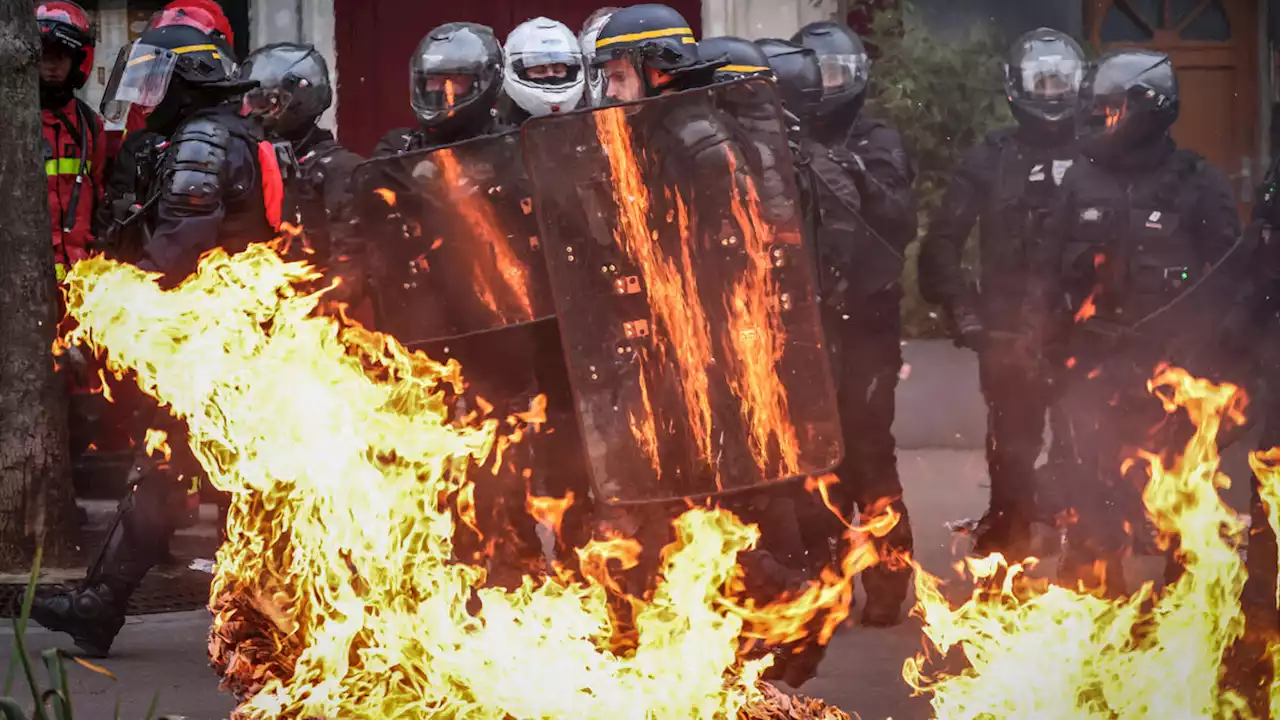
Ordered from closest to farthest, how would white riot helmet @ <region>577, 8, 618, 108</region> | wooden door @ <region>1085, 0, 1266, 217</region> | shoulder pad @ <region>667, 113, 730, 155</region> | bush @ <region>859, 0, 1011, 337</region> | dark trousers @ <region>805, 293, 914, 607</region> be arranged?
shoulder pad @ <region>667, 113, 730, 155</region> < dark trousers @ <region>805, 293, 914, 607</region> < white riot helmet @ <region>577, 8, 618, 108</region> < bush @ <region>859, 0, 1011, 337</region> < wooden door @ <region>1085, 0, 1266, 217</region>

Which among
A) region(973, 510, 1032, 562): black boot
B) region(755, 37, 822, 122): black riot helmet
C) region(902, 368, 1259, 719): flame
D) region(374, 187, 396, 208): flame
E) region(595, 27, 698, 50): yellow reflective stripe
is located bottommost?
region(973, 510, 1032, 562): black boot

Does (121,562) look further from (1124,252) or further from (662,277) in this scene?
(1124,252)

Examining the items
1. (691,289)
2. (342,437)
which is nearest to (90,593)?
(342,437)

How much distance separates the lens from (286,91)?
23.8ft

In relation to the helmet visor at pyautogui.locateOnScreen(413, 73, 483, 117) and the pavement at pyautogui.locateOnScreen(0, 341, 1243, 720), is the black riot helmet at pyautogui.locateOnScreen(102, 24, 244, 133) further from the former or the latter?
the pavement at pyautogui.locateOnScreen(0, 341, 1243, 720)

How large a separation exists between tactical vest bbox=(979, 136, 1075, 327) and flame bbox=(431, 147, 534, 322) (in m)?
2.34

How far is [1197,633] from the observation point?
4141 mm

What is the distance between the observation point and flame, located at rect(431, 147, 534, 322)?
17.7 feet

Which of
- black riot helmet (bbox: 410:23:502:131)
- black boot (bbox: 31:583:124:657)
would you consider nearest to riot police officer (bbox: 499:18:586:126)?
black riot helmet (bbox: 410:23:502:131)

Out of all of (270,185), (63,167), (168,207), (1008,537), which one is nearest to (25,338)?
(63,167)

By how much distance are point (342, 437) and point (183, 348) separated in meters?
0.57

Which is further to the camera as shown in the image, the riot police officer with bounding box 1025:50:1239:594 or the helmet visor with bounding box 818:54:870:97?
the helmet visor with bounding box 818:54:870:97

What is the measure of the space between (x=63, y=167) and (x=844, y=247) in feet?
11.6

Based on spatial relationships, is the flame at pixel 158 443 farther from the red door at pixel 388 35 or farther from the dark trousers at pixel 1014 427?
the red door at pixel 388 35
